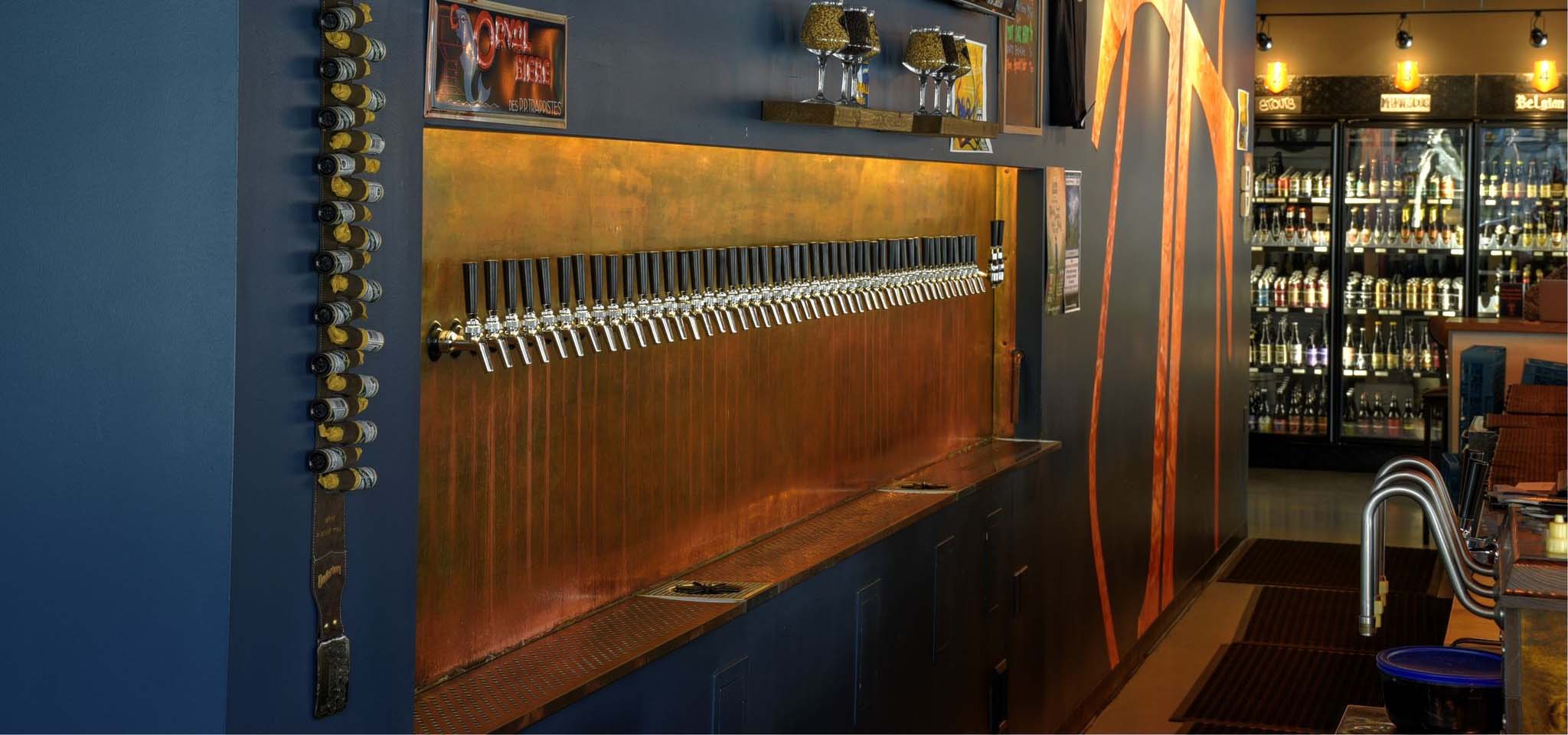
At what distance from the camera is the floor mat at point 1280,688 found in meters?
5.91

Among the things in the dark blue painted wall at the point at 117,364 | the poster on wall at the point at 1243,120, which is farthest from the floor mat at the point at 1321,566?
the dark blue painted wall at the point at 117,364

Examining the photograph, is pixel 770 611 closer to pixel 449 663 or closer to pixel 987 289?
pixel 449 663

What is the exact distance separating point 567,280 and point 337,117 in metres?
0.94

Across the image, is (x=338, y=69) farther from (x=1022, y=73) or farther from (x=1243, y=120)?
(x=1243, y=120)

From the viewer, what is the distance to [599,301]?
10.6ft

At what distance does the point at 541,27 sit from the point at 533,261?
18.1 inches

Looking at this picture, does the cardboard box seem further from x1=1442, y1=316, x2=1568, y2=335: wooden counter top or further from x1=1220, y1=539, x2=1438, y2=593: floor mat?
x1=1220, y1=539, x2=1438, y2=593: floor mat

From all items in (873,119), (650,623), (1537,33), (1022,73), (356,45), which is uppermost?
(1537,33)

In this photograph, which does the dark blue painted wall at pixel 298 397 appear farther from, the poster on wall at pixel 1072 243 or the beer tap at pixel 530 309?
the poster on wall at pixel 1072 243

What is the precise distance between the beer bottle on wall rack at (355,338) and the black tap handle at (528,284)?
0.65m

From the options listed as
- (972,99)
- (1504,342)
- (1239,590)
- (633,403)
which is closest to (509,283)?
(633,403)

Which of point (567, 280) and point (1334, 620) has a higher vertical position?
point (567, 280)

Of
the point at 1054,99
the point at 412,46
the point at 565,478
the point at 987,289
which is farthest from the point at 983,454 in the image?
the point at 412,46

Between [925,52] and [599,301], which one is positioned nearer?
[599,301]
